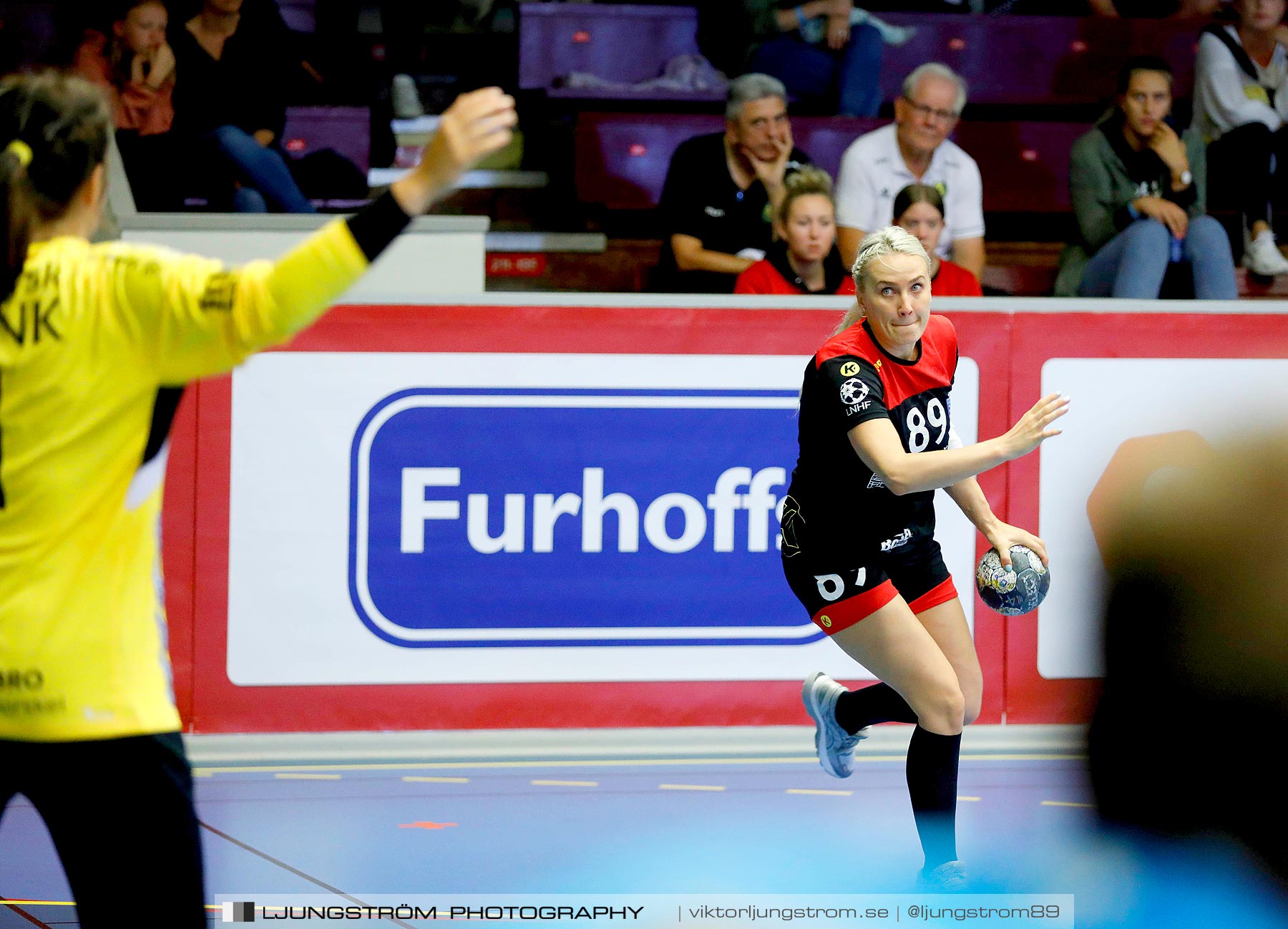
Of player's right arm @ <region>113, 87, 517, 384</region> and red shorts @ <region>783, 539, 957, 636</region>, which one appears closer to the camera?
player's right arm @ <region>113, 87, 517, 384</region>

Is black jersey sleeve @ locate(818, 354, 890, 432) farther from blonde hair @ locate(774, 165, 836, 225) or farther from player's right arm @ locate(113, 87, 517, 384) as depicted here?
blonde hair @ locate(774, 165, 836, 225)

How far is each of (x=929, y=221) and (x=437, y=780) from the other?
3.50m

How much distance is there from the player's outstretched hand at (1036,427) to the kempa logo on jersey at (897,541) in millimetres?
720

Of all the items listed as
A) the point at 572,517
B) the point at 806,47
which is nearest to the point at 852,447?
the point at 572,517

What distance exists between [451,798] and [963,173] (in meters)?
4.60

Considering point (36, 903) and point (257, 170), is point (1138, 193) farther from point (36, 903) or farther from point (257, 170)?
point (36, 903)

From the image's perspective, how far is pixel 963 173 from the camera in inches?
327

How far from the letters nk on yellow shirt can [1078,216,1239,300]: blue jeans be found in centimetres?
616

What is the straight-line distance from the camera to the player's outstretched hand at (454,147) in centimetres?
248

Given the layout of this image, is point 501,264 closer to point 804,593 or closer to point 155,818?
point 804,593

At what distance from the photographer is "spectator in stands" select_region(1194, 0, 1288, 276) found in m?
9.63

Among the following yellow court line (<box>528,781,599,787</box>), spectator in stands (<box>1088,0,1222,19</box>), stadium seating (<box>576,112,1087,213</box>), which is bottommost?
yellow court line (<box>528,781,599,787</box>)

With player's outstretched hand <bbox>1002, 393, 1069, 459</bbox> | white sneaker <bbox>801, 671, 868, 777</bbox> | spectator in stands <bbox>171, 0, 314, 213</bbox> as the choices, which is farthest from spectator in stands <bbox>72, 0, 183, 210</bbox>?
player's outstretched hand <bbox>1002, 393, 1069, 459</bbox>

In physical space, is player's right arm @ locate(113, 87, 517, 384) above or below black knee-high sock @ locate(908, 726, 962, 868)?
above
